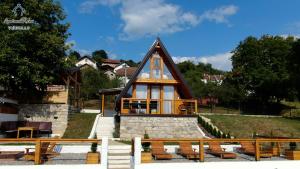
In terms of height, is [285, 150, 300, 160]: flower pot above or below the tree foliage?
below

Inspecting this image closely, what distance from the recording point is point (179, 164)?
40.6ft

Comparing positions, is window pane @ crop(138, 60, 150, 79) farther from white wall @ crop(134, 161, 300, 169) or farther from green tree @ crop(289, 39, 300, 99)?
green tree @ crop(289, 39, 300, 99)

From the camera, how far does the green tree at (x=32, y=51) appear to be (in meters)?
20.2

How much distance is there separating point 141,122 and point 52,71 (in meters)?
6.90

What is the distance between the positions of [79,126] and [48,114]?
7.27 ft

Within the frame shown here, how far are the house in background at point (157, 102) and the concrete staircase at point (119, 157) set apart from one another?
566 centimetres

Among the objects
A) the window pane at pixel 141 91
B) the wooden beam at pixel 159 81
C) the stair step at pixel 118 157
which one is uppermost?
the wooden beam at pixel 159 81

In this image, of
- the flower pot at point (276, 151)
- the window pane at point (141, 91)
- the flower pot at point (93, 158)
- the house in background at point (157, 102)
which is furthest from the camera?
the window pane at point (141, 91)

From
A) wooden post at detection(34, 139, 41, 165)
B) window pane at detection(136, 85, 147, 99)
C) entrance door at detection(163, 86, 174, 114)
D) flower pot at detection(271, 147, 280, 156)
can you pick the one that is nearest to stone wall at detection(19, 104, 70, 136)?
window pane at detection(136, 85, 147, 99)

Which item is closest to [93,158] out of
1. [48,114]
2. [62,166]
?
[62,166]

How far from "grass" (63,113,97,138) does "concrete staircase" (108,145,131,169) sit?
233 inches

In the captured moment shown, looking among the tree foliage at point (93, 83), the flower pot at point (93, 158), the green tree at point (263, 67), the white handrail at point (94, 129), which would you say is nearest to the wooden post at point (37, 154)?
the flower pot at point (93, 158)

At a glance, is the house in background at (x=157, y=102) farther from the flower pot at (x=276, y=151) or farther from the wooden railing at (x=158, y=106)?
the flower pot at (x=276, y=151)

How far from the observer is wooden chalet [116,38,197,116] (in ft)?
73.2
